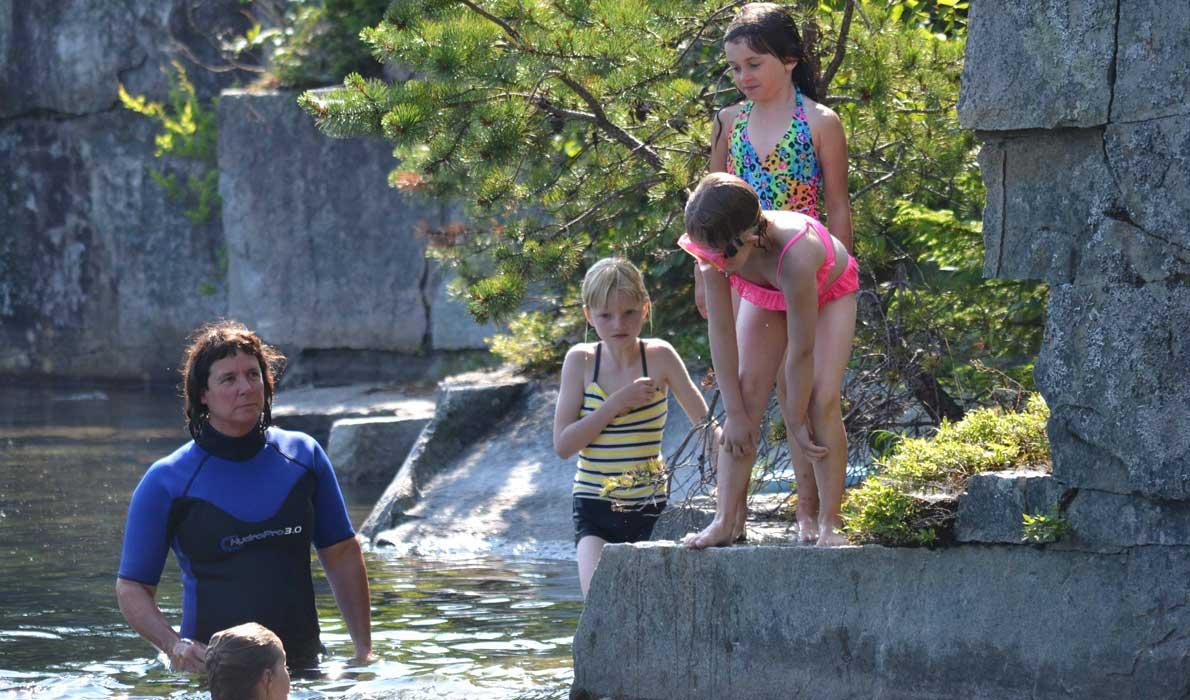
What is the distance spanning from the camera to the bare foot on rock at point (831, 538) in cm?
487

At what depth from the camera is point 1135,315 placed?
4426 mm

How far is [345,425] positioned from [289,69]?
522 cm

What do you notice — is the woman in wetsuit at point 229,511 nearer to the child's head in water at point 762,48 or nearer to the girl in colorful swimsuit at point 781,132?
the girl in colorful swimsuit at point 781,132

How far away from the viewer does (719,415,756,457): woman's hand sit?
496 centimetres

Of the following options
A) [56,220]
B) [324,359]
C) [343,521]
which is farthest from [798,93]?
[56,220]

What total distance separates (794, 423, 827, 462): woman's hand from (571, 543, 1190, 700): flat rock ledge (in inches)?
11.5

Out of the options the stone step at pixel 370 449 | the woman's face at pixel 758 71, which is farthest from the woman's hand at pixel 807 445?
the stone step at pixel 370 449

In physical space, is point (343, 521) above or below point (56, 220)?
below

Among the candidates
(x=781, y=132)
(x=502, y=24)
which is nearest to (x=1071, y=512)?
(x=781, y=132)

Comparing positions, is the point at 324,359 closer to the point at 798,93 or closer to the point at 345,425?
the point at 345,425

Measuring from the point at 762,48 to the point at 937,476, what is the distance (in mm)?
1509

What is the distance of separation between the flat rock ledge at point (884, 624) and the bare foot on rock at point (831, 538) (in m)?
0.08

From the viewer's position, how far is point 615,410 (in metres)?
5.75

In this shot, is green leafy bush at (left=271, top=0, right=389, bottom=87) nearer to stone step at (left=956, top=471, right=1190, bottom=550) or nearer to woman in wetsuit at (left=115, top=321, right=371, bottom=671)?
woman in wetsuit at (left=115, top=321, right=371, bottom=671)
